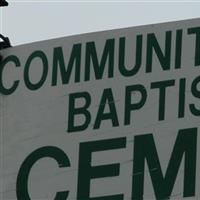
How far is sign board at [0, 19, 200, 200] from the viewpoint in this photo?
1683cm

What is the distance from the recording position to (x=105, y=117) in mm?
17281

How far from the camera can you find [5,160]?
17.6m

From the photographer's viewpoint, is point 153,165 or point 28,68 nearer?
point 153,165

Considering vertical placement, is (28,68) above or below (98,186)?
above

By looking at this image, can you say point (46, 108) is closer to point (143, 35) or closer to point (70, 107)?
point (70, 107)

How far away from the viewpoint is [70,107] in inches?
690

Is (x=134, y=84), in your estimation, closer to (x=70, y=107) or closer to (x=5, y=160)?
(x=70, y=107)

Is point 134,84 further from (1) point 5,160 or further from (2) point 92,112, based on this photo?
(1) point 5,160

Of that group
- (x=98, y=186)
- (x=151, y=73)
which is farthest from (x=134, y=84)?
(x=98, y=186)

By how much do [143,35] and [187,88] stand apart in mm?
1002

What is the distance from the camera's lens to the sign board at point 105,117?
55.2ft

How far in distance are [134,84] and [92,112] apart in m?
0.69

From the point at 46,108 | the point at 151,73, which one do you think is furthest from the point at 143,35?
the point at 46,108

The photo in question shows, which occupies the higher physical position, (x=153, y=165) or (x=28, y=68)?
(x=28, y=68)
